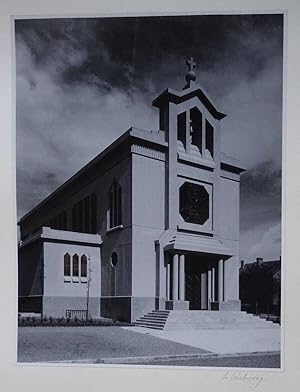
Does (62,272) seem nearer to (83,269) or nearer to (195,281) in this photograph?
(83,269)

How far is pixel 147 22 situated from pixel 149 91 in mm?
357

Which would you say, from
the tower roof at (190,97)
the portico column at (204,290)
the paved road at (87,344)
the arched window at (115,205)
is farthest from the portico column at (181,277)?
the tower roof at (190,97)

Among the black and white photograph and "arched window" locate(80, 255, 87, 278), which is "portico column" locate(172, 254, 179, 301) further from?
"arched window" locate(80, 255, 87, 278)

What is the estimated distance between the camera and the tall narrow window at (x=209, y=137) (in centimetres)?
309

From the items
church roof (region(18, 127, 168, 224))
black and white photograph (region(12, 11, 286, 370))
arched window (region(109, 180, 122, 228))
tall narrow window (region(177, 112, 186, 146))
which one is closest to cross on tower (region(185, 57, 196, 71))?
black and white photograph (region(12, 11, 286, 370))

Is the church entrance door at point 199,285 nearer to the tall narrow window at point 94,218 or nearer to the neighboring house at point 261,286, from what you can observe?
the neighboring house at point 261,286

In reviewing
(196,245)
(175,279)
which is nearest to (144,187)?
(196,245)

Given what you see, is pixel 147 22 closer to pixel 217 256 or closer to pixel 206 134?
pixel 206 134

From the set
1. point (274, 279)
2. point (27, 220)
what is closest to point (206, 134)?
point (274, 279)

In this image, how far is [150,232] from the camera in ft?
10.1

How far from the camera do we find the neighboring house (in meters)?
2.92

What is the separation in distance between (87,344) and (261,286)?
3.16 ft
